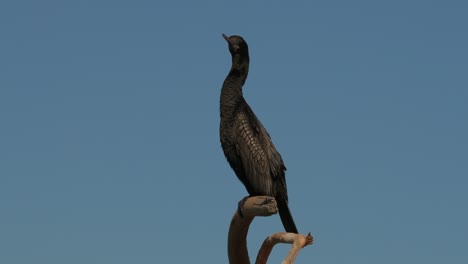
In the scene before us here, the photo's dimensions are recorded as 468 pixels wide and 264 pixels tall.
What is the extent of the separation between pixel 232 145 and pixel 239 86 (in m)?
0.73

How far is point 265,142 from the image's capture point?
9.97 m

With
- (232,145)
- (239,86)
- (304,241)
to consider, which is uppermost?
(239,86)

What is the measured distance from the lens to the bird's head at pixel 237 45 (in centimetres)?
1010

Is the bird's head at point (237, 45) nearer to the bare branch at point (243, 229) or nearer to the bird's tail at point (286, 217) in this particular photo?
the bird's tail at point (286, 217)

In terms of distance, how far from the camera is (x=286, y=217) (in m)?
9.45

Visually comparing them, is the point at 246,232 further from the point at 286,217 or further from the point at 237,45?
the point at 237,45

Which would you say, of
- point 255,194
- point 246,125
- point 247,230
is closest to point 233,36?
point 246,125

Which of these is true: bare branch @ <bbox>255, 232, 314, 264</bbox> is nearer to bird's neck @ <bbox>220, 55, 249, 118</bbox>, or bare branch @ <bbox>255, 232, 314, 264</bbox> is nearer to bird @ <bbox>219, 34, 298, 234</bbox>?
bird @ <bbox>219, 34, 298, 234</bbox>

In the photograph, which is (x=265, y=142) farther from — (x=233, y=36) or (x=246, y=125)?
(x=233, y=36)

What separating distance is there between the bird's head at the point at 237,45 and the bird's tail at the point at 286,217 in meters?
1.73

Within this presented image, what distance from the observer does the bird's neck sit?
1009 cm

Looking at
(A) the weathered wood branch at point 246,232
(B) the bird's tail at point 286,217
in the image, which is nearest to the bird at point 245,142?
(B) the bird's tail at point 286,217

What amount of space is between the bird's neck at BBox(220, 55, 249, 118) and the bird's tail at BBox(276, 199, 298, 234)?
1220 millimetres

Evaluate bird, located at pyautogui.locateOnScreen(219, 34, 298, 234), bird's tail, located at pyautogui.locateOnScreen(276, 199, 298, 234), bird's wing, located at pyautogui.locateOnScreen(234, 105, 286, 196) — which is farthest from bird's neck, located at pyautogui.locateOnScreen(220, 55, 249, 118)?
bird's tail, located at pyautogui.locateOnScreen(276, 199, 298, 234)
